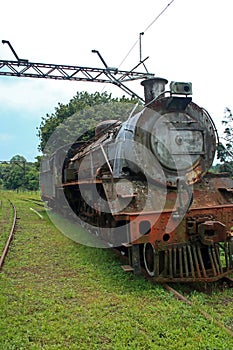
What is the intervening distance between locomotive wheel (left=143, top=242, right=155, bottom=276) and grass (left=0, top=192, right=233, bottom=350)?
0.86 feet

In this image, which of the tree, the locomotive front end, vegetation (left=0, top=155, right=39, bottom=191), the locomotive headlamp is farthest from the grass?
vegetation (left=0, top=155, right=39, bottom=191)

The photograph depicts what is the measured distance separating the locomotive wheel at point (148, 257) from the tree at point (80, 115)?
9927 millimetres

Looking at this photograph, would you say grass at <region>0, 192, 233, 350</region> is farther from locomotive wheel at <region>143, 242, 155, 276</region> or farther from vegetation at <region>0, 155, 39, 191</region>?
vegetation at <region>0, 155, 39, 191</region>

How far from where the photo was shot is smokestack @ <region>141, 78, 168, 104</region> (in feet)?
22.3

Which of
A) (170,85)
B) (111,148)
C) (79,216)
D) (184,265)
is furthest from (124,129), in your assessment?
(79,216)

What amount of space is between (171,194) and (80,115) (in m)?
13.7

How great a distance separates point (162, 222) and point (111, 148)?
212cm

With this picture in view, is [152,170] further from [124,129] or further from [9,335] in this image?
[9,335]

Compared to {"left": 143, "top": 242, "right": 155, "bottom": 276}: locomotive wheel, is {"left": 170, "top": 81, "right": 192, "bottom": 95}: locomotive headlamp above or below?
above

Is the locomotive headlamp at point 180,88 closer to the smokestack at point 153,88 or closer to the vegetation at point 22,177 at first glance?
the smokestack at point 153,88

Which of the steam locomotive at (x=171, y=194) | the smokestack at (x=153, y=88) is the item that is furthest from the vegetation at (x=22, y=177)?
the steam locomotive at (x=171, y=194)

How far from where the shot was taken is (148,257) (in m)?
5.45

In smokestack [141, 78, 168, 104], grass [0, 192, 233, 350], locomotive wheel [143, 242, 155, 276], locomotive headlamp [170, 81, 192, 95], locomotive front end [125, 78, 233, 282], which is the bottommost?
grass [0, 192, 233, 350]

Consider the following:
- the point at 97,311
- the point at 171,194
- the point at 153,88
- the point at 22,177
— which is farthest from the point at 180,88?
the point at 22,177
